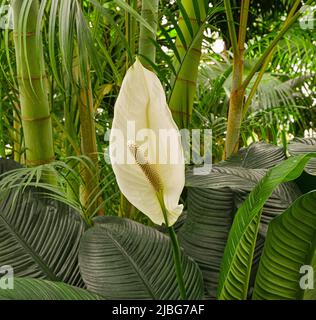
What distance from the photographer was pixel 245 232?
64cm

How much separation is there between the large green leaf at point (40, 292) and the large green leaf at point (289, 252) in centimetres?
22

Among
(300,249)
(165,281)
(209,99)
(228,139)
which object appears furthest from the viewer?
(209,99)

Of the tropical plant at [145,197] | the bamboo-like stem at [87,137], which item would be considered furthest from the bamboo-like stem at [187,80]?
the bamboo-like stem at [87,137]

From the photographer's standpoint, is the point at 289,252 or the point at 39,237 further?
the point at 39,237

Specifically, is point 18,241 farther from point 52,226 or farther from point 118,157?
point 118,157

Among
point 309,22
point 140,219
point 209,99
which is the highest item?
point 309,22

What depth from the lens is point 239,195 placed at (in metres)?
0.83

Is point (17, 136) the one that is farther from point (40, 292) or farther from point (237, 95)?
point (40, 292)

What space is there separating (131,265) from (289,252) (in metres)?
0.24

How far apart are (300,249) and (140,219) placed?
1.79 ft

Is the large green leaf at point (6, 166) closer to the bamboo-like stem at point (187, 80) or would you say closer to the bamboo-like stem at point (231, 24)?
the bamboo-like stem at point (187, 80)

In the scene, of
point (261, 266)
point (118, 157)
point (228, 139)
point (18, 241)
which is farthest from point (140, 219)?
point (118, 157)

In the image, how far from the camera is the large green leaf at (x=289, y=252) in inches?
23.3

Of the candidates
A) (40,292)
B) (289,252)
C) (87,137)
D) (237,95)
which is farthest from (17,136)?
(289,252)
